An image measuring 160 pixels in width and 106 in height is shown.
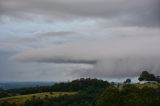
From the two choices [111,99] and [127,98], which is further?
[127,98]

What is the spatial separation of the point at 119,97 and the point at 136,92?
15928mm

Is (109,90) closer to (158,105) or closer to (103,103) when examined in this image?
(103,103)

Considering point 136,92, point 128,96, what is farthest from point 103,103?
point 136,92

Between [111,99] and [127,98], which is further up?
[127,98]

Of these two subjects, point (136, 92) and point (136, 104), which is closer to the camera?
point (136, 104)

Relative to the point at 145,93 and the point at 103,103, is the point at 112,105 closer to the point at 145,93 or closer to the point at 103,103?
the point at 103,103

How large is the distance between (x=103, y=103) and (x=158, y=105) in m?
18.8

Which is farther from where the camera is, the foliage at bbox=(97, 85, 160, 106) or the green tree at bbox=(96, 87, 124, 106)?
the foliage at bbox=(97, 85, 160, 106)

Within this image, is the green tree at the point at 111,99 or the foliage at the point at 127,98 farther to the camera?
the foliage at the point at 127,98

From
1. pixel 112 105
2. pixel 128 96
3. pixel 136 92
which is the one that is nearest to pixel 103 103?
pixel 112 105

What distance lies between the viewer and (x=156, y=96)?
499ft

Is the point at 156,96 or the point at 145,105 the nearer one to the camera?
the point at 145,105

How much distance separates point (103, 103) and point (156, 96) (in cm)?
2158

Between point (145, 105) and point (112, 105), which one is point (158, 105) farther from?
point (112, 105)
